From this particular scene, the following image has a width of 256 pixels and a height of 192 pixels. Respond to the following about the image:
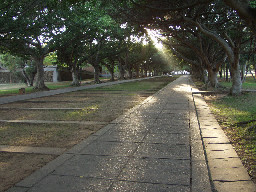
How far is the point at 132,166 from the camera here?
3.27m

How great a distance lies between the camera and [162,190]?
2.58 meters

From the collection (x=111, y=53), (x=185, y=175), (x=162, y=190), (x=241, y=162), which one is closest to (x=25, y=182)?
(x=162, y=190)

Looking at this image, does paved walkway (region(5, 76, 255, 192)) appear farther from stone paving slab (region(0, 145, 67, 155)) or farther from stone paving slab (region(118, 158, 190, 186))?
stone paving slab (region(0, 145, 67, 155))

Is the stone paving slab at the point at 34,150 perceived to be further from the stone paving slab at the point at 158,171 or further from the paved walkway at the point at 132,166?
the stone paving slab at the point at 158,171

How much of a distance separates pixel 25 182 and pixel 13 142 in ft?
7.45

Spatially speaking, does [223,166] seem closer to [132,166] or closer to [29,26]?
[132,166]

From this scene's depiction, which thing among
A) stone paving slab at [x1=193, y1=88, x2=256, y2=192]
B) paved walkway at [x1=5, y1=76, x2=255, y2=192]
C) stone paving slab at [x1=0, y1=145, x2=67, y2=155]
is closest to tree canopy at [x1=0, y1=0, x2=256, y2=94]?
stone paving slab at [x1=193, y1=88, x2=256, y2=192]

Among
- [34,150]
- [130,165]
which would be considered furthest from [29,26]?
[130,165]

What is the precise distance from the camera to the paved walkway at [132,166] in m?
2.72

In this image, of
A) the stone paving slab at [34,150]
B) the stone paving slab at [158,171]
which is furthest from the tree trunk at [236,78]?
the stone paving slab at [34,150]

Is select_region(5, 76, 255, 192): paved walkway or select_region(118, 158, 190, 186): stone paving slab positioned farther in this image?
select_region(118, 158, 190, 186): stone paving slab

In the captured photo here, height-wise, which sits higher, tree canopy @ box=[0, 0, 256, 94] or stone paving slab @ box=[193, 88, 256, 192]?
tree canopy @ box=[0, 0, 256, 94]

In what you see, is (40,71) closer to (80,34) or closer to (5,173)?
(80,34)

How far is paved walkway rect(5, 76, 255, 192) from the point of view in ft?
8.92
